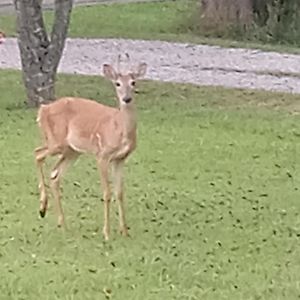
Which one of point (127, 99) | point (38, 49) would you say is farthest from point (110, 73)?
point (38, 49)

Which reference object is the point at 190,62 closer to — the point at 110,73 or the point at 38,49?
the point at 38,49

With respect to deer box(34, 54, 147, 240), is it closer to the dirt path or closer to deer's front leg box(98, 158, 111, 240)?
deer's front leg box(98, 158, 111, 240)

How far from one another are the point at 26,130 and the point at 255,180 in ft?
10.1

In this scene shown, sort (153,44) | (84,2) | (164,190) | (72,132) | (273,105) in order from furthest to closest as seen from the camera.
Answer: (84,2)
(153,44)
(273,105)
(164,190)
(72,132)

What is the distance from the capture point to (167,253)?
7.67 metres

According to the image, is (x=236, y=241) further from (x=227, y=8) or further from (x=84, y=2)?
(x=84, y=2)

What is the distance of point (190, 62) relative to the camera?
62.0 ft

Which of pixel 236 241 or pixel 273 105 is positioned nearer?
pixel 236 241

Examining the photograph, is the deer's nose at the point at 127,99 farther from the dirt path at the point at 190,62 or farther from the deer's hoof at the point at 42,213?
the dirt path at the point at 190,62

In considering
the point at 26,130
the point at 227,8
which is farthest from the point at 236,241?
the point at 227,8

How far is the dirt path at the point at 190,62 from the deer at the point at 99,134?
24.1 feet

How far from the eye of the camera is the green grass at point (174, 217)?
23.1 ft

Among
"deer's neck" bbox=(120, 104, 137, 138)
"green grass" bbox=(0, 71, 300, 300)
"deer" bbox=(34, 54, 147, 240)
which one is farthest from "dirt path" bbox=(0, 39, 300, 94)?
"deer's neck" bbox=(120, 104, 137, 138)

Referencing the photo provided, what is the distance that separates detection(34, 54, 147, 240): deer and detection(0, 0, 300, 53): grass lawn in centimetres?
1251
